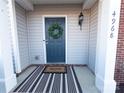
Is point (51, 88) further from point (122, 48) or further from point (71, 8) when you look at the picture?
point (71, 8)

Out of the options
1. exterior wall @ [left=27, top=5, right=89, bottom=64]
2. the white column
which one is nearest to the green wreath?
exterior wall @ [left=27, top=5, right=89, bottom=64]

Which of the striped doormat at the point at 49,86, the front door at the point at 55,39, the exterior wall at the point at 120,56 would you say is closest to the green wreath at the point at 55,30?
the front door at the point at 55,39

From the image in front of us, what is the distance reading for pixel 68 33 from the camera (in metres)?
4.34

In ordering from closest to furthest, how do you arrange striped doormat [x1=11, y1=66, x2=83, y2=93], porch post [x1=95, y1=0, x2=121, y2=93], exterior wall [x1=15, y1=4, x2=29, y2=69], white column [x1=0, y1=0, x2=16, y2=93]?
porch post [x1=95, y1=0, x2=121, y2=93]
white column [x1=0, y1=0, x2=16, y2=93]
striped doormat [x1=11, y1=66, x2=83, y2=93]
exterior wall [x1=15, y1=4, x2=29, y2=69]

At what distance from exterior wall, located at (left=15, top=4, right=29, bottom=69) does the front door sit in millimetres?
822

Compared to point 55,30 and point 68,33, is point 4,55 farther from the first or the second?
point 68,33

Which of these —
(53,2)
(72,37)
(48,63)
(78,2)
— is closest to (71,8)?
(78,2)

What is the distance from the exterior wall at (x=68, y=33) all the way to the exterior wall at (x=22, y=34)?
8.6 inches

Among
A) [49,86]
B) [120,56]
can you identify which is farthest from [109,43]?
[49,86]

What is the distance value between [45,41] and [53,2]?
5.00 ft

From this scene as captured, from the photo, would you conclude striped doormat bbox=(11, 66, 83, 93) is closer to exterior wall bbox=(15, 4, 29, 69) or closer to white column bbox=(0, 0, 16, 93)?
white column bbox=(0, 0, 16, 93)

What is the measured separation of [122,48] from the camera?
2168mm

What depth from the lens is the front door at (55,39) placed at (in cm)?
433

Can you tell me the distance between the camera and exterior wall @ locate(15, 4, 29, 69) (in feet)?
11.9
